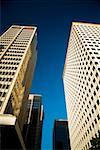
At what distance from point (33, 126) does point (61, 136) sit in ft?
100.0

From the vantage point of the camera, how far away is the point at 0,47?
224 feet

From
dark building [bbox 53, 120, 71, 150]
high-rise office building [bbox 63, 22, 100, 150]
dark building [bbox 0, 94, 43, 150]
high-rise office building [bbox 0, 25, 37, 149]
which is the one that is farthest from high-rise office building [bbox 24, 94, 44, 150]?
high-rise office building [bbox 63, 22, 100, 150]

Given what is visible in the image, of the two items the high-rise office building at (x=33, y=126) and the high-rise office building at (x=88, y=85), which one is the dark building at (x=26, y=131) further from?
the high-rise office building at (x=88, y=85)

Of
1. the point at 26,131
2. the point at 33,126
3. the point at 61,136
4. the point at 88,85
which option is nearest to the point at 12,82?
the point at 88,85

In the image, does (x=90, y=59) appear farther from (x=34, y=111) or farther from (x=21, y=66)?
(x=34, y=111)

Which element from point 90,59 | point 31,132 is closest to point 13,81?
point 90,59

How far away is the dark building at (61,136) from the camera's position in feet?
382

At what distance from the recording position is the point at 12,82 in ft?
174

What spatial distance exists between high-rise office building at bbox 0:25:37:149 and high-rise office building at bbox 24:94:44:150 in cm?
2459

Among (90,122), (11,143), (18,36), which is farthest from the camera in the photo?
(18,36)

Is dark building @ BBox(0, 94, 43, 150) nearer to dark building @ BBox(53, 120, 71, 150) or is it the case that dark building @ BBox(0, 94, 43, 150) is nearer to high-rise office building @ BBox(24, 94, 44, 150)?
high-rise office building @ BBox(24, 94, 44, 150)

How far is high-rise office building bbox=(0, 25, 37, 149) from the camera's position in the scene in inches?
1714

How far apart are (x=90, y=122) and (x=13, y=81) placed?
17227mm

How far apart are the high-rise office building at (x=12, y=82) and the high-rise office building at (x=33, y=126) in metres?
24.6
